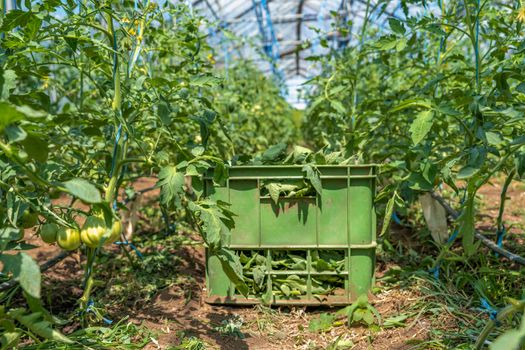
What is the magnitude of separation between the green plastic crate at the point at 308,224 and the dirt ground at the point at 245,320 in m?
0.07

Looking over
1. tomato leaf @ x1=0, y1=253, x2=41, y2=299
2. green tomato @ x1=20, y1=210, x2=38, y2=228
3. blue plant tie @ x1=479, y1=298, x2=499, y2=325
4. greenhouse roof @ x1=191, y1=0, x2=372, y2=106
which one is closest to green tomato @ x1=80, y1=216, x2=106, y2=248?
green tomato @ x1=20, y1=210, x2=38, y2=228

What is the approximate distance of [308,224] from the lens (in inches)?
79.0

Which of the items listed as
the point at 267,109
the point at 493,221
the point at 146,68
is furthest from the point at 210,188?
the point at 267,109

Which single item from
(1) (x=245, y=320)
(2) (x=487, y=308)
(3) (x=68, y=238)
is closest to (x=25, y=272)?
(3) (x=68, y=238)

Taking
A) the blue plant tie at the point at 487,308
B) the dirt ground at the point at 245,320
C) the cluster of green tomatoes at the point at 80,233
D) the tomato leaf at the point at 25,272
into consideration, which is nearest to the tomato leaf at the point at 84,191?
the tomato leaf at the point at 25,272

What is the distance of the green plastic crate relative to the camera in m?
1.99

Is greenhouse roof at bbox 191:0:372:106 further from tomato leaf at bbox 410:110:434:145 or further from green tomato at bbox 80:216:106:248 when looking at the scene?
green tomato at bbox 80:216:106:248

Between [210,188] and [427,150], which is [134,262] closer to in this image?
[210,188]

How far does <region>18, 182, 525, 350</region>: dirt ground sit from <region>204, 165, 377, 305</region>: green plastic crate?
0.22ft

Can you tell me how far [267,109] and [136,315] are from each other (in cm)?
417

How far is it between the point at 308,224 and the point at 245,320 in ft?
1.43

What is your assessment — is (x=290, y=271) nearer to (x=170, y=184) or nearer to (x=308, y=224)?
(x=308, y=224)

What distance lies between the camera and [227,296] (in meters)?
2.04

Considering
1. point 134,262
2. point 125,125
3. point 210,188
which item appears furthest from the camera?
point 134,262
